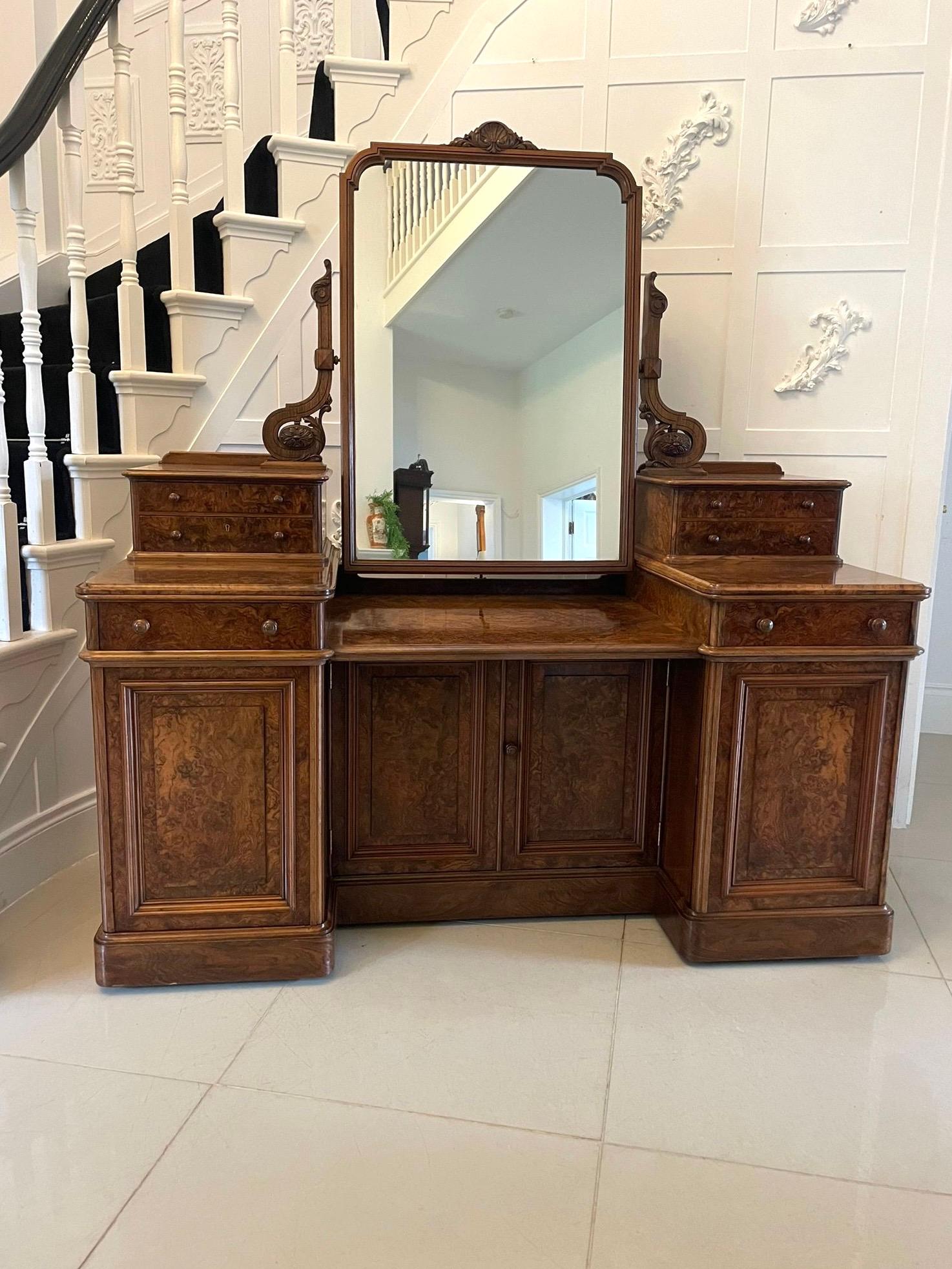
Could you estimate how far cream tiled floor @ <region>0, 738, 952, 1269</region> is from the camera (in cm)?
153

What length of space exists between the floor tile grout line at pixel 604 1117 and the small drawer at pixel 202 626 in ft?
3.43

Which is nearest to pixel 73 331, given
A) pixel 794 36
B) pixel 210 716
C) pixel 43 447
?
pixel 43 447

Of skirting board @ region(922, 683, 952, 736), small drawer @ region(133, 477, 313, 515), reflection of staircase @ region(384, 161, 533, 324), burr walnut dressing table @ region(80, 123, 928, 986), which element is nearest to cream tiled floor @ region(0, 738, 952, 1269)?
burr walnut dressing table @ region(80, 123, 928, 986)

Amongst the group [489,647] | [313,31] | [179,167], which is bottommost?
[489,647]

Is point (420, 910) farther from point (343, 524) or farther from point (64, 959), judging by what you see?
point (343, 524)

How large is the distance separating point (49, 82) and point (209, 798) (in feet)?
5.96

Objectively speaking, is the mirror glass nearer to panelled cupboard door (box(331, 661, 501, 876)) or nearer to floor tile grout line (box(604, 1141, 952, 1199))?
panelled cupboard door (box(331, 661, 501, 876))

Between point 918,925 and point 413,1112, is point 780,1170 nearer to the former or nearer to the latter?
point 413,1112

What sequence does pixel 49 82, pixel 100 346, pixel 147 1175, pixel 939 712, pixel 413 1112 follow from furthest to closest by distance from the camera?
pixel 939 712
pixel 100 346
pixel 49 82
pixel 413 1112
pixel 147 1175

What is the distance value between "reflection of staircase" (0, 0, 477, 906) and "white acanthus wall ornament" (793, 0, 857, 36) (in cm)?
89

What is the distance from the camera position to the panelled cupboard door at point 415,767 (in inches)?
95.6

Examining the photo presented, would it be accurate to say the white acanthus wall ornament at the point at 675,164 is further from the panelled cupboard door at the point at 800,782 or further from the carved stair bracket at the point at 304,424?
the panelled cupboard door at the point at 800,782

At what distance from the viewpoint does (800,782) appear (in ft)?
7.58

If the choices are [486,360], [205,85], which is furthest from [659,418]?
[205,85]
